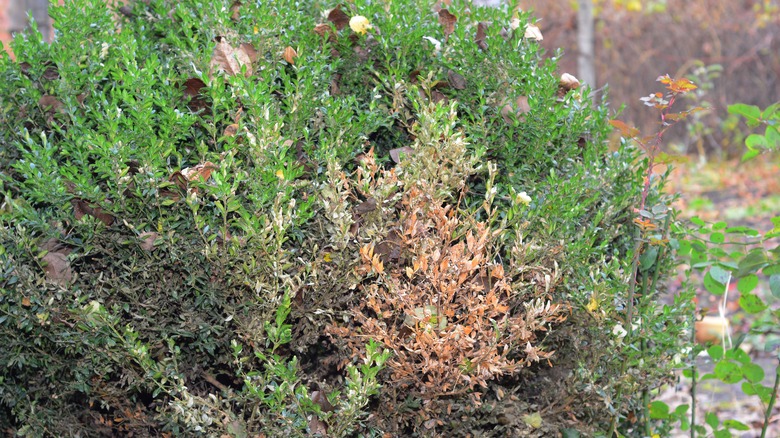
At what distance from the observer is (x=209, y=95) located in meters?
2.24

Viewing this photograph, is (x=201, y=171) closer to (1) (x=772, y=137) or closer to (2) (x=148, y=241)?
(2) (x=148, y=241)

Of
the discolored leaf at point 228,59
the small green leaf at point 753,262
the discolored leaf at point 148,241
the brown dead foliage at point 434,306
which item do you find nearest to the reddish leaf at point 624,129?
the brown dead foliage at point 434,306

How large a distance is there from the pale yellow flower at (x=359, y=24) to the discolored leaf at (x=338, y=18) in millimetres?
136

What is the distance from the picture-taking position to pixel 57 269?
2.10 m

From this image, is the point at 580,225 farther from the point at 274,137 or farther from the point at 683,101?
the point at 683,101

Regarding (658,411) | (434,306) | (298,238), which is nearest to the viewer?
(434,306)

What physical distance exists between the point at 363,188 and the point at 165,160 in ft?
1.88

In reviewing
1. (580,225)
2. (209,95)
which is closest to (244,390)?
(209,95)

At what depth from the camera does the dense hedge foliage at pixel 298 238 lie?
2.04 m

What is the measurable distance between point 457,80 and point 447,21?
0.86 feet

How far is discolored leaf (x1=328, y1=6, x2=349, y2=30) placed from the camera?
2.52 m

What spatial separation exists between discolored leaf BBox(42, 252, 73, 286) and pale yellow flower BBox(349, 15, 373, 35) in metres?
1.07

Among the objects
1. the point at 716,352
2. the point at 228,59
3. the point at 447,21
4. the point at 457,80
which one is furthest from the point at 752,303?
the point at 228,59

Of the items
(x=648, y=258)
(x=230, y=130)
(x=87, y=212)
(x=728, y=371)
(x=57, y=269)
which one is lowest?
(x=728, y=371)
